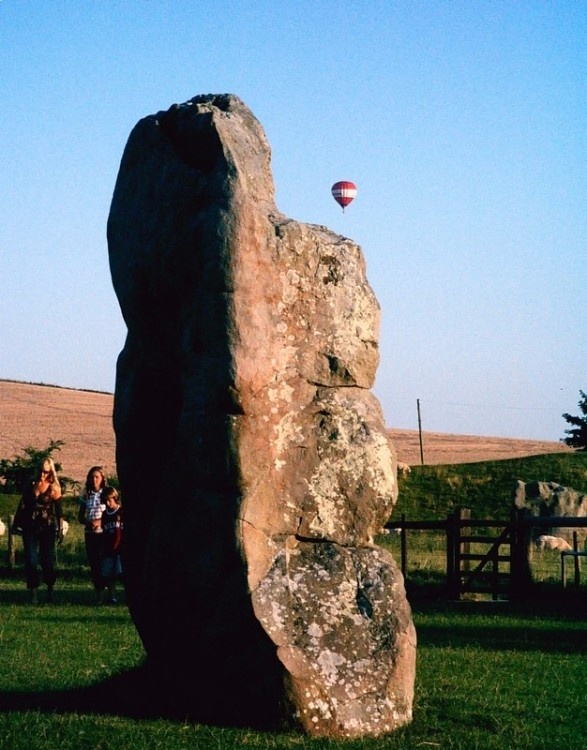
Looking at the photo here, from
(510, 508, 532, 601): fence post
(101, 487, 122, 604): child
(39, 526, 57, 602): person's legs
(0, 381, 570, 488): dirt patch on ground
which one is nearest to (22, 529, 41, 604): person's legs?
(39, 526, 57, 602): person's legs

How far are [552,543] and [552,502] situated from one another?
1075 mm

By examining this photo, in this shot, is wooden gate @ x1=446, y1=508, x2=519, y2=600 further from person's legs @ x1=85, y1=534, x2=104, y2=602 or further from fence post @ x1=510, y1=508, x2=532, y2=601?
person's legs @ x1=85, y1=534, x2=104, y2=602

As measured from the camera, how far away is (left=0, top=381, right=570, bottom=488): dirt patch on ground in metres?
51.2

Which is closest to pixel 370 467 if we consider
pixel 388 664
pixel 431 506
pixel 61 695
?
pixel 388 664

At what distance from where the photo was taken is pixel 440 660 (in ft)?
39.3

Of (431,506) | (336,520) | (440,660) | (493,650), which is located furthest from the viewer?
(431,506)

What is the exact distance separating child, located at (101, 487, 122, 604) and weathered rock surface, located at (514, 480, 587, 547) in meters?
15.9

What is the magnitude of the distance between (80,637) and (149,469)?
4.54 m

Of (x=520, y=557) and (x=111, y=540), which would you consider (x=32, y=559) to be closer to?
(x=111, y=540)

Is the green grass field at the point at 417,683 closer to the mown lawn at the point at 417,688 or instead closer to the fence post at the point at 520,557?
the mown lawn at the point at 417,688

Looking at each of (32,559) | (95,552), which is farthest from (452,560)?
(32,559)

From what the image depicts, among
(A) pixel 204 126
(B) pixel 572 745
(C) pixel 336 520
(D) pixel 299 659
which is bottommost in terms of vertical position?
(B) pixel 572 745

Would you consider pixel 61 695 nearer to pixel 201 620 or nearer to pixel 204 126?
pixel 201 620

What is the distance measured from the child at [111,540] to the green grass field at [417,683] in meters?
0.56
